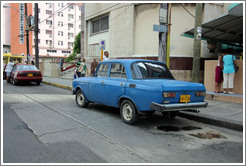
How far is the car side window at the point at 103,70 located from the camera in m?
6.12

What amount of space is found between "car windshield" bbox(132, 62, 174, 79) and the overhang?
15.4 ft

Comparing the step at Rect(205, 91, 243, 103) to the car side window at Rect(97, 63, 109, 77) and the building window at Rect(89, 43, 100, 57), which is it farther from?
the building window at Rect(89, 43, 100, 57)

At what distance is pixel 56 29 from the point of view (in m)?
62.4

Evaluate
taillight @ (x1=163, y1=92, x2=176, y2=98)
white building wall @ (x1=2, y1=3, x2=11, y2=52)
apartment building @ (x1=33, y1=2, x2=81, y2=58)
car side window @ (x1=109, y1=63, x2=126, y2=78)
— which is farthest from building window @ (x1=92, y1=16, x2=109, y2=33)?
white building wall @ (x1=2, y1=3, x2=11, y2=52)

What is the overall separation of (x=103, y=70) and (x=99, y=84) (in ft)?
1.48

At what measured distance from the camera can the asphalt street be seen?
131 inches

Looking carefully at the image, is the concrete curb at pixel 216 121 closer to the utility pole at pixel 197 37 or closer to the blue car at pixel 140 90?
the blue car at pixel 140 90

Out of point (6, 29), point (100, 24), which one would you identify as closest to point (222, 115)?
point (100, 24)

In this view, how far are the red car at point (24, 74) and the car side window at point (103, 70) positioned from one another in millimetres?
8767

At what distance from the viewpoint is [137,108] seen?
16.1 feet

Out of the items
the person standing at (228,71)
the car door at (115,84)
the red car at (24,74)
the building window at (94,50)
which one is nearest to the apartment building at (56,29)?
the building window at (94,50)

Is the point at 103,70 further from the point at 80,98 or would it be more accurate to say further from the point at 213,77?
the point at 213,77

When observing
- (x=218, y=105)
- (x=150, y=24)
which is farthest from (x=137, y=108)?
(x=150, y=24)

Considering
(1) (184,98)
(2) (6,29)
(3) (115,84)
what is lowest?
(1) (184,98)
